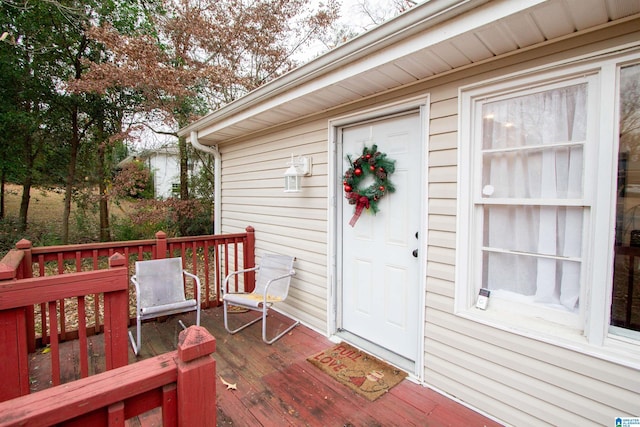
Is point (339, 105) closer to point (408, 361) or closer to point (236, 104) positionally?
point (236, 104)

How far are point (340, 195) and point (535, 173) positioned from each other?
164 cm

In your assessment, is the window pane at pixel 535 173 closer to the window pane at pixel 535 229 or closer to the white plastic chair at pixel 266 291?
the window pane at pixel 535 229

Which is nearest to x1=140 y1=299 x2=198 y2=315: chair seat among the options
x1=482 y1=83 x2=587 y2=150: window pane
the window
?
the window

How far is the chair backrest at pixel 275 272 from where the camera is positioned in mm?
3377

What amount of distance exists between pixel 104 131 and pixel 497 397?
8884 millimetres

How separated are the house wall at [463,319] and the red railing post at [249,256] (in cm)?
89

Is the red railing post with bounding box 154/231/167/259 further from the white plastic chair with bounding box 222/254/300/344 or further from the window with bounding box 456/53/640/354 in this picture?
the window with bounding box 456/53/640/354

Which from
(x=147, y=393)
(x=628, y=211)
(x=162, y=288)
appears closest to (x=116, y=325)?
(x=147, y=393)

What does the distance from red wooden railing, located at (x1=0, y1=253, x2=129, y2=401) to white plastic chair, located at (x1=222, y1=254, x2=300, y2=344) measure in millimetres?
1393

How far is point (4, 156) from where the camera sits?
6.43m

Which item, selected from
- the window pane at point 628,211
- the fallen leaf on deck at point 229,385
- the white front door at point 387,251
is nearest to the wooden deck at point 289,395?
the fallen leaf on deck at point 229,385

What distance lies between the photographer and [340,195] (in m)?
3.07

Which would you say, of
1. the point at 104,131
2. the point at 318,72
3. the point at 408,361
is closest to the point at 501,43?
the point at 318,72

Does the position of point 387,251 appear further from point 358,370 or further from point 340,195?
point 358,370
